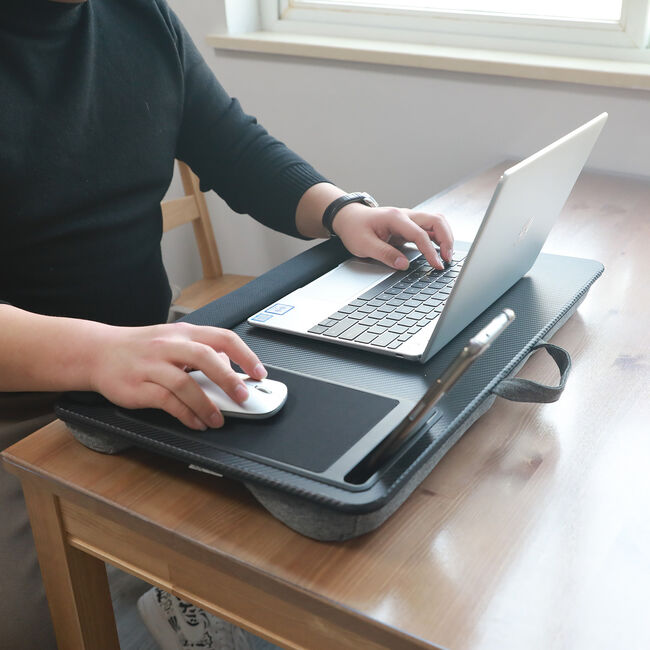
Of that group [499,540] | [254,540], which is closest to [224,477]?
[254,540]

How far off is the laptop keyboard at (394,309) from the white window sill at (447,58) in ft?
2.49

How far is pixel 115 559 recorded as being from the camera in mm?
682

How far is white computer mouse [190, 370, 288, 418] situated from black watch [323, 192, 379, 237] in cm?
45

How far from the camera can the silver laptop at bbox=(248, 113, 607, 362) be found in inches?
27.5

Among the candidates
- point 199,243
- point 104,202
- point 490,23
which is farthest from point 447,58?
point 104,202

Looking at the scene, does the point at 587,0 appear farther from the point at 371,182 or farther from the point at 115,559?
the point at 115,559

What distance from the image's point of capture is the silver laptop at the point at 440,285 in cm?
70

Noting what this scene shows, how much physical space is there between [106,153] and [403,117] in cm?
89

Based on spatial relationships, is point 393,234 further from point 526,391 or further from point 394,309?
point 526,391

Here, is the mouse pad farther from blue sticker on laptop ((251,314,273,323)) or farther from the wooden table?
blue sticker on laptop ((251,314,273,323))

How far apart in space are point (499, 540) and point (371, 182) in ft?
4.64

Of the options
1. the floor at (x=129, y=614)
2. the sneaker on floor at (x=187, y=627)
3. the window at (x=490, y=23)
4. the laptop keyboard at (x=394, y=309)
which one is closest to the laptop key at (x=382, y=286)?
Answer: the laptop keyboard at (x=394, y=309)

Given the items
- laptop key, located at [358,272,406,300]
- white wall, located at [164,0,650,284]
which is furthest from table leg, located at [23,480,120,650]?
white wall, located at [164,0,650,284]

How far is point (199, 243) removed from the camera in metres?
2.02
